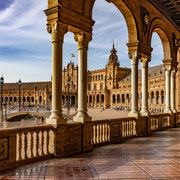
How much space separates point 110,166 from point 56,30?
12.3 ft

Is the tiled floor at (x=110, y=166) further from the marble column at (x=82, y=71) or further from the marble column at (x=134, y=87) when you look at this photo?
the marble column at (x=134, y=87)

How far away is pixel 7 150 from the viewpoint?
4676 millimetres

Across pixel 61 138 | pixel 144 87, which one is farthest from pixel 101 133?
pixel 144 87

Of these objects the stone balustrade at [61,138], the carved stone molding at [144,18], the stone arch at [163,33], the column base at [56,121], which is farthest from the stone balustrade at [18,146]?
the stone arch at [163,33]

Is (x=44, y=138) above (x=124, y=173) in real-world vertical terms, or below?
above

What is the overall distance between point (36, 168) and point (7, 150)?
2.41 ft

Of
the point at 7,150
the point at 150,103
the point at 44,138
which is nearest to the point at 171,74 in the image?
the point at 44,138

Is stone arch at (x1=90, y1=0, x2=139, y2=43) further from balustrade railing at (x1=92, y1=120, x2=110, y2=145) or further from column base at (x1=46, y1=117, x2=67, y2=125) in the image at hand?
column base at (x1=46, y1=117, x2=67, y2=125)

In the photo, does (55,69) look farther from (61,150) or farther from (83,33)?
(61,150)

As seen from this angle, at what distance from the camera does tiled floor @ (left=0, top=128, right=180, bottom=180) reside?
4.34m

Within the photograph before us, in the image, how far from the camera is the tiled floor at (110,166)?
4.34 m

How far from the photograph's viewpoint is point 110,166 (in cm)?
500

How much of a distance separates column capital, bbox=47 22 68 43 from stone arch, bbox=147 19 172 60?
221 inches

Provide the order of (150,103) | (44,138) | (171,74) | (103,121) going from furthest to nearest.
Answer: (150,103) < (171,74) < (103,121) < (44,138)
